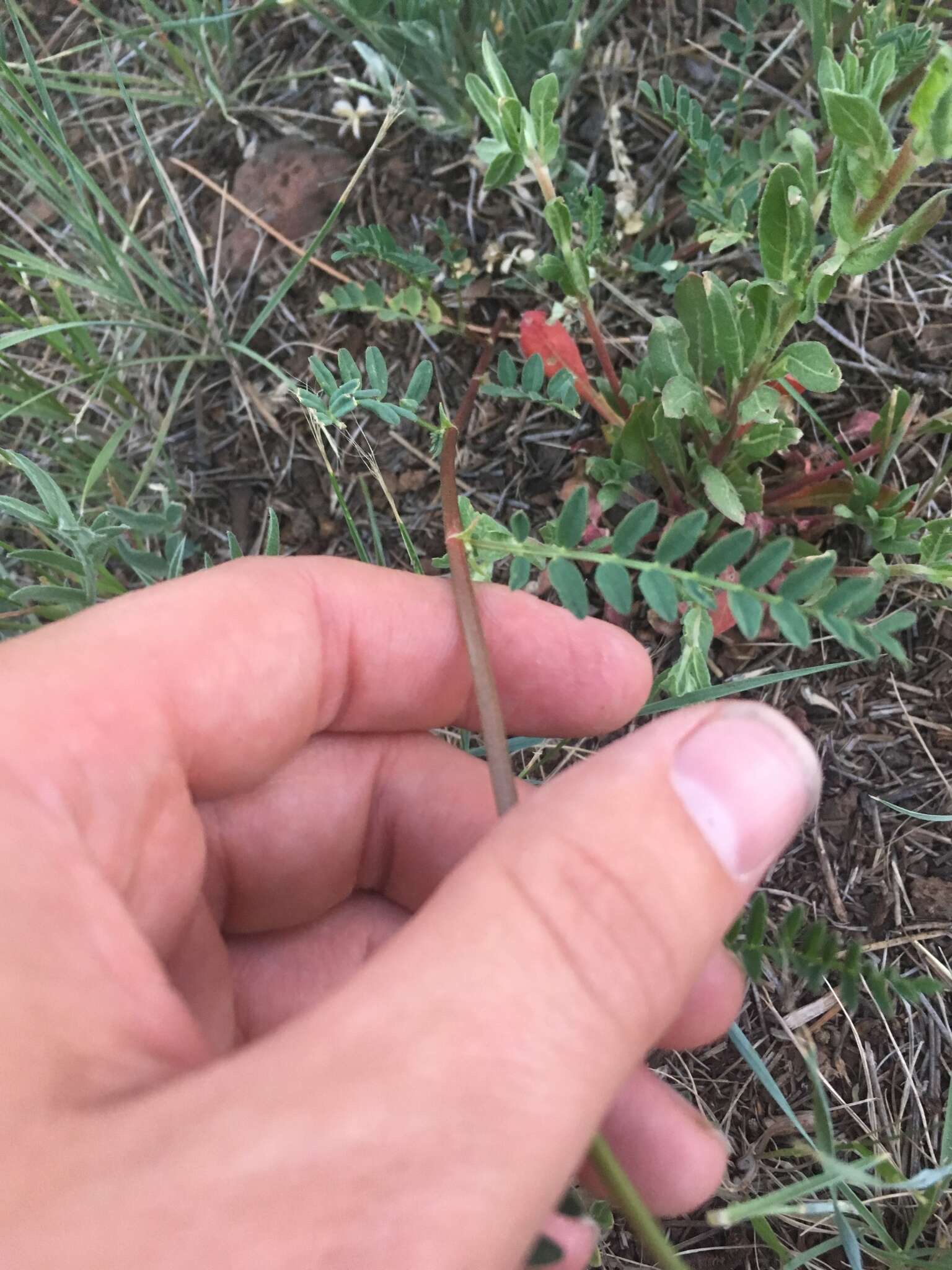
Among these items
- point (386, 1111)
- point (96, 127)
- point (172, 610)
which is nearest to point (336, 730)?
point (172, 610)

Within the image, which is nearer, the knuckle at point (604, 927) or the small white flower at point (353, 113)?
the knuckle at point (604, 927)

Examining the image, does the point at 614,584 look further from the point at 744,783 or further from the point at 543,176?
the point at 543,176

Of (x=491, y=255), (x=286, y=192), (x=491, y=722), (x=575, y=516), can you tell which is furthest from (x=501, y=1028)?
(x=286, y=192)

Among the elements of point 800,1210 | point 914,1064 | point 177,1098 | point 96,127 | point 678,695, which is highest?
point 96,127

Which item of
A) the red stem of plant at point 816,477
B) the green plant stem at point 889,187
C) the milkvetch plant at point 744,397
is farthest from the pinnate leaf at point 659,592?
the red stem of plant at point 816,477

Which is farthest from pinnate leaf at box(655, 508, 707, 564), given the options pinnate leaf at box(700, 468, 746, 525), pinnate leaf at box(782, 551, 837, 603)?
pinnate leaf at box(700, 468, 746, 525)

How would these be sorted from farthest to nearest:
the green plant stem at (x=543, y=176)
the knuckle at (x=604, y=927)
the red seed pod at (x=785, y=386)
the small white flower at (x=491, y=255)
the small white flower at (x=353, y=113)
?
the small white flower at (x=353, y=113) < the small white flower at (x=491, y=255) < the red seed pod at (x=785, y=386) < the green plant stem at (x=543, y=176) < the knuckle at (x=604, y=927)

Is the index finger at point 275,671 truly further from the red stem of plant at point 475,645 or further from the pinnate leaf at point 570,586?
the pinnate leaf at point 570,586

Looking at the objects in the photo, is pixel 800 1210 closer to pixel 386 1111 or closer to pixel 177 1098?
pixel 386 1111
